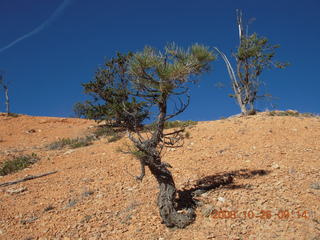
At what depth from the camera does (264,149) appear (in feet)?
28.4

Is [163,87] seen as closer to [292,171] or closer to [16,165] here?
[292,171]

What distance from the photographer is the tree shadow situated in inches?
220

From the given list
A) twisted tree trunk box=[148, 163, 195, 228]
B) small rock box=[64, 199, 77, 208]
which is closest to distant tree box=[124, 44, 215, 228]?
twisted tree trunk box=[148, 163, 195, 228]

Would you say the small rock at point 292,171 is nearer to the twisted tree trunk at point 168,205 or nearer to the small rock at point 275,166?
the small rock at point 275,166

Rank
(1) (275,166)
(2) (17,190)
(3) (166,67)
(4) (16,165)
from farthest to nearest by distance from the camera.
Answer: (4) (16,165), (2) (17,190), (1) (275,166), (3) (166,67)

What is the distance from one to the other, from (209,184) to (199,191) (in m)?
0.54

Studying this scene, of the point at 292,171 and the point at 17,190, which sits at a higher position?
the point at 17,190

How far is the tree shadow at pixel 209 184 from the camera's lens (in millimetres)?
5586

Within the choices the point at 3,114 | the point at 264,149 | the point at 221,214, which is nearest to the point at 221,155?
the point at 264,149

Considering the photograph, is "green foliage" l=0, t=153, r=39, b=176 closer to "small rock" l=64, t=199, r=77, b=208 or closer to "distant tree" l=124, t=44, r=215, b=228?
"small rock" l=64, t=199, r=77, b=208

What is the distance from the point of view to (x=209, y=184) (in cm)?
635

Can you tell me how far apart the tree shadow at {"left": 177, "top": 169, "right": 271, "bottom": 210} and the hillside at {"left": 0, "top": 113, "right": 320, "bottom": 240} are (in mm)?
24
